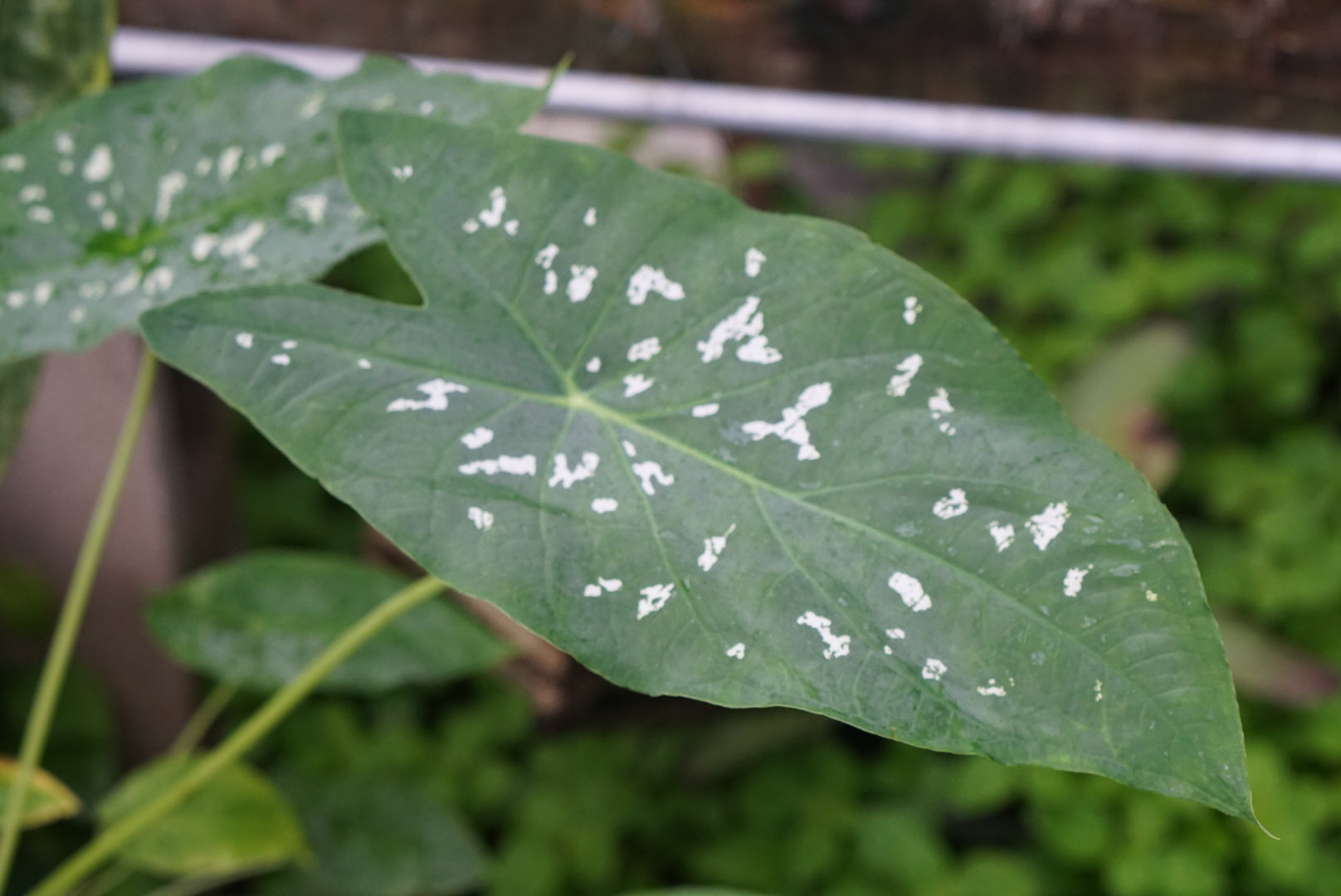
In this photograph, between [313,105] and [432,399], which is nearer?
[432,399]

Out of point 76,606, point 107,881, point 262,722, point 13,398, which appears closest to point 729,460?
point 262,722

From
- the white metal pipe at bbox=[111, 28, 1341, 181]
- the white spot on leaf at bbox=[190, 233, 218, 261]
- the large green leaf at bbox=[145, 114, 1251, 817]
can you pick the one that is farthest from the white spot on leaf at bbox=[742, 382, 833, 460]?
the white metal pipe at bbox=[111, 28, 1341, 181]

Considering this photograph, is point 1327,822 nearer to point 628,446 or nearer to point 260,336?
point 628,446

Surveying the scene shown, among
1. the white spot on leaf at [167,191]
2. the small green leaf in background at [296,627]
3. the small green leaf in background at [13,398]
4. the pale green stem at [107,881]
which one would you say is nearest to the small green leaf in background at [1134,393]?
the small green leaf in background at [296,627]

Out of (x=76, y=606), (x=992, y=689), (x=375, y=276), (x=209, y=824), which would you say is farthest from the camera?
(x=375, y=276)

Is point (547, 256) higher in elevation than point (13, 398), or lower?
higher

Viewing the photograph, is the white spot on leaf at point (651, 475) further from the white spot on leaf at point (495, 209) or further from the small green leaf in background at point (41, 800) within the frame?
the small green leaf in background at point (41, 800)

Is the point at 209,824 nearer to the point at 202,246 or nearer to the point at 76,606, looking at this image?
the point at 76,606

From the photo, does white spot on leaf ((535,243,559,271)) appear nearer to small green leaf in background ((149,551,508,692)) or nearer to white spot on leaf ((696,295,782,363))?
white spot on leaf ((696,295,782,363))
